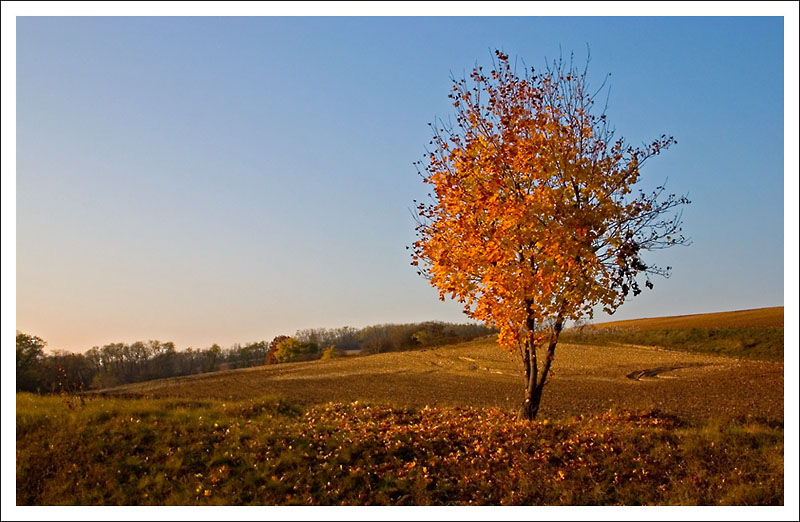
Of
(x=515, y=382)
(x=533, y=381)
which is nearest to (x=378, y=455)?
(x=533, y=381)

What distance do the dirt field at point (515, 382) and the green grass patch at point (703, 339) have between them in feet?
12.2

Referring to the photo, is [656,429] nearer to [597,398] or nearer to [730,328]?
[597,398]

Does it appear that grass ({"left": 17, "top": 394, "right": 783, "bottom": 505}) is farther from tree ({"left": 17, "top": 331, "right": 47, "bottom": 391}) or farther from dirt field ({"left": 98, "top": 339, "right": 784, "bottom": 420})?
tree ({"left": 17, "top": 331, "right": 47, "bottom": 391})

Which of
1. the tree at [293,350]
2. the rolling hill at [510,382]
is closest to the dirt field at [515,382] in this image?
the rolling hill at [510,382]

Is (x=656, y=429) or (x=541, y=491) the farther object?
(x=656, y=429)

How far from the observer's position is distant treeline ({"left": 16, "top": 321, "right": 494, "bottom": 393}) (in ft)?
66.4

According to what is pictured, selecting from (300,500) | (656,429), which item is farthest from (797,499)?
(300,500)

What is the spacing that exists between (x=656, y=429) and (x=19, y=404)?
52.1 feet

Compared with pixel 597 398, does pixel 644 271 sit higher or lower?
higher

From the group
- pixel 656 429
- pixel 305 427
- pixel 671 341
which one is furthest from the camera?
pixel 671 341

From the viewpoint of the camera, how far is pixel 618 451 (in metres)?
11.3

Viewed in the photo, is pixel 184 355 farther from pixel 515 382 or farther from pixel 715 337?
pixel 715 337

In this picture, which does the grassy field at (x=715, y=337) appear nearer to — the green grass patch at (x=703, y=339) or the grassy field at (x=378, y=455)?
the green grass patch at (x=703, y=339)

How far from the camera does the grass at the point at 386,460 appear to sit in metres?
10.0
